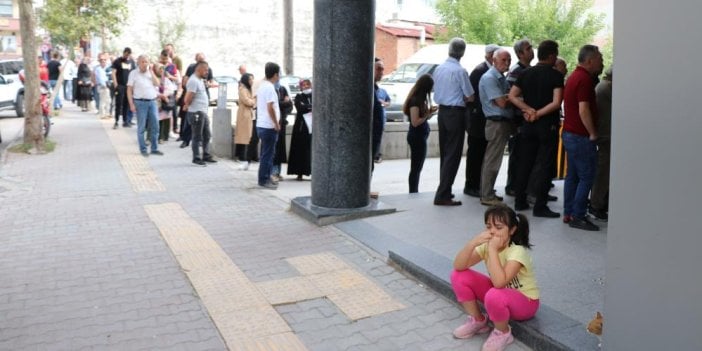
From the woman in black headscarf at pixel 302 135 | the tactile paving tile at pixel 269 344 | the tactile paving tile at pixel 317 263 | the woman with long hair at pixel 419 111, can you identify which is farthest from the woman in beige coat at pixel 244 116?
the tactile paving tile at pixel 269 344

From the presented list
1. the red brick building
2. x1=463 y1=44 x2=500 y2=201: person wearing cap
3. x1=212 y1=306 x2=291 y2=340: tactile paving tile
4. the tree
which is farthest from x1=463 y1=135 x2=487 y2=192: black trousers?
the red brick building

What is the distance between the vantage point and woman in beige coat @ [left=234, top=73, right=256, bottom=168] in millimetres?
10945

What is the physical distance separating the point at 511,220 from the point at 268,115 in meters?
5.56

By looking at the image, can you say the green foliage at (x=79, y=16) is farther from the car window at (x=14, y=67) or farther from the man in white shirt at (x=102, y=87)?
the car window at (x=14, y=67)

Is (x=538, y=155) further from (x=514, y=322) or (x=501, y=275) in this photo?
(x=501, y=275)

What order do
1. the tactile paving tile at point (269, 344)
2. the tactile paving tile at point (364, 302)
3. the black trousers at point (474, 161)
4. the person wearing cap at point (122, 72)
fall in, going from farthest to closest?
the person wearing cap at point (122, 72) < the black trousers at point (474, 161) < the tactile paving tile at point (364, 302) < the tactile paving tile at point (269, 344)

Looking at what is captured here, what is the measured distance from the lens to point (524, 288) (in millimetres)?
4211

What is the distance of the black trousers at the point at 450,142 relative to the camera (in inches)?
302

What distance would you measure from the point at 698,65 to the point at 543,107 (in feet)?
13.4

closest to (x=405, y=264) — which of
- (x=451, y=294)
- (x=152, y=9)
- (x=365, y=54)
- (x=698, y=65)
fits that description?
(x=451, y=294)

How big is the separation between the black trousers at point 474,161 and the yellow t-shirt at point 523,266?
4.24 meters

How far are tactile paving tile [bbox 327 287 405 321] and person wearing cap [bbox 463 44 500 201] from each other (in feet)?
11.3

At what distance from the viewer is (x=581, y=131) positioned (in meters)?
6.54

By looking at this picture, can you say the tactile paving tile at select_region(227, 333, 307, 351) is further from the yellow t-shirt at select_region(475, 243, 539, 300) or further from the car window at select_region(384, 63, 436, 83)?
the car window at select_region(384, 63, 436, 83)
